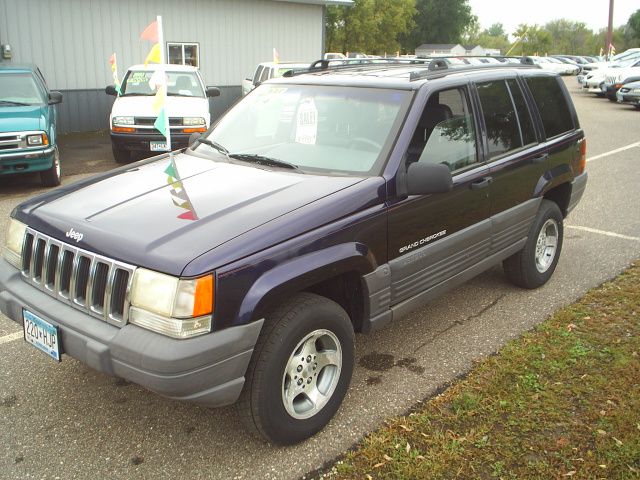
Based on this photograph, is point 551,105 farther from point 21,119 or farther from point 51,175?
point 51,175

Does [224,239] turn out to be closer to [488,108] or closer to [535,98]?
[488,108]

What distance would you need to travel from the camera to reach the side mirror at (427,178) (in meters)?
3.39

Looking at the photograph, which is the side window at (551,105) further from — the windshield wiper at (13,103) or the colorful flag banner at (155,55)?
the windshield wiper at (13,103)

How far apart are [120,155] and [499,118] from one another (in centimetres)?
881

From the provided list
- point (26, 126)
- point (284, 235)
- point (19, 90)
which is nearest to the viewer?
point (284, 235)

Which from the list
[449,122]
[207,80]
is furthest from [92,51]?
[449,122]

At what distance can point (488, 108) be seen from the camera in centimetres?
437

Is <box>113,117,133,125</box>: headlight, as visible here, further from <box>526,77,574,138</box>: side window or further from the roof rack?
<box>526,77,574,138</box>: side window

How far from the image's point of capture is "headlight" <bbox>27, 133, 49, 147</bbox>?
28.2ft

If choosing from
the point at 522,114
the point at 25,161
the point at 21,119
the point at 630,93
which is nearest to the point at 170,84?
the point at 21,119

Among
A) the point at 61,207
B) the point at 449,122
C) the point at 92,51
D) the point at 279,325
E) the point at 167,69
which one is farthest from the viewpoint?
the point at 92,51

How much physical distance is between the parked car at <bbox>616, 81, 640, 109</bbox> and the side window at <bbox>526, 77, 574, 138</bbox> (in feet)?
55.9

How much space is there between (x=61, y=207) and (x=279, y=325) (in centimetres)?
140

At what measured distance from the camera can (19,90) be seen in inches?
377
